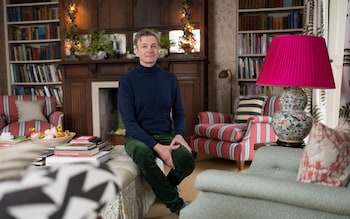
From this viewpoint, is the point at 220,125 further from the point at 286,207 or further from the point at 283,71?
the point at 286,207

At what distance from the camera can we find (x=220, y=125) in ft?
12.4

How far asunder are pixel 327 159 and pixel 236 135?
2265 mm

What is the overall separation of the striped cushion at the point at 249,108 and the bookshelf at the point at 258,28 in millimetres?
777

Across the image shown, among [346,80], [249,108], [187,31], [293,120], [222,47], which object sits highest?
[187,31]

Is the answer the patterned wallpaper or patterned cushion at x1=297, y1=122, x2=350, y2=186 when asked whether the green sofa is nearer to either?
patterned cushion at x1=297, y1=122, x2=350, y2=186

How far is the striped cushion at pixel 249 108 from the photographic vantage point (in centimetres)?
393

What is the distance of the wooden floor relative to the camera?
230 centimetres

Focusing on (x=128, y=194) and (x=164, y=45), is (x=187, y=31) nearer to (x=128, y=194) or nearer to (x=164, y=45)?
(x=164, y=45)

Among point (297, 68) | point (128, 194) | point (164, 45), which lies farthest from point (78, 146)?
point (164, 45)

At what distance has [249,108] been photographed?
13.0 ft

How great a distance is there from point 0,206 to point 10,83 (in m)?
5.76

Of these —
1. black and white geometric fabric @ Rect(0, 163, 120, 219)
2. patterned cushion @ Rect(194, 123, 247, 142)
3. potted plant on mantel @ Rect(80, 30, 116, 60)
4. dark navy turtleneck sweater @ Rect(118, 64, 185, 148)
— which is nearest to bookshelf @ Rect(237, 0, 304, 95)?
patterned cushion @ Rect(194, 123, 247, 142)

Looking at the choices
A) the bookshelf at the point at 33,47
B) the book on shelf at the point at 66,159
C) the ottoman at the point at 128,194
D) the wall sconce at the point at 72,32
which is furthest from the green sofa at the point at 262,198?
the bookshelf at the point at 33,47

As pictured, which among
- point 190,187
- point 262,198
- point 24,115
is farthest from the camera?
point 24,115
